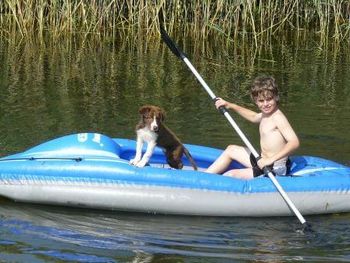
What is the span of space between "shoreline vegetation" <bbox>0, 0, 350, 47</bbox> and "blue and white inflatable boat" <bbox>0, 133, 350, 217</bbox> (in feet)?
21.5

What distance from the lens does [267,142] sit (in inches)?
244

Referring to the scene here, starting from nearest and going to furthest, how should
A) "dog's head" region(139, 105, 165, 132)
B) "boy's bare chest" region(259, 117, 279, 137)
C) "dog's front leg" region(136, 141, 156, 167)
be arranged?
"dog's head" region(139, 105, 165, 132), "dog's front leg" region(136, 141, 156, 167), "boy's bare chest" region(259, 117, 279, 137)

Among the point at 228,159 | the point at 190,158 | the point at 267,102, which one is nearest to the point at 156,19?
the point at 190,158

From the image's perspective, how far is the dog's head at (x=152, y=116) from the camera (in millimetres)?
5875

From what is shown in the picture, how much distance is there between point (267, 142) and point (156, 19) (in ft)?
21.9

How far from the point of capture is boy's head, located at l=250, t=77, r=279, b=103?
596cm

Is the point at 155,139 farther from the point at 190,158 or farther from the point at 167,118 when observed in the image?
the point at 167,118

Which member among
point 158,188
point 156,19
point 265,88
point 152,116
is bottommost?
point 158,188

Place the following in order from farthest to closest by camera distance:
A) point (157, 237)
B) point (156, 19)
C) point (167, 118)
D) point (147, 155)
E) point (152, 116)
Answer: point (156, 19) → point (167, 118) → point (147, 155) → point (152, 116) → point (157, 237)

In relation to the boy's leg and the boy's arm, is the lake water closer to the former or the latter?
the boy's leg

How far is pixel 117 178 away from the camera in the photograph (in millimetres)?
5926

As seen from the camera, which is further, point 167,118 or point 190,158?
point 167,118

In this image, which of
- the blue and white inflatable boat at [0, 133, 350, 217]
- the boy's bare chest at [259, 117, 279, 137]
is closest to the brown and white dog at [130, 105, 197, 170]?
the blue and white inflatable boat at [0, 133, 350, 217]

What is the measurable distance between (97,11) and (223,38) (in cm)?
190
